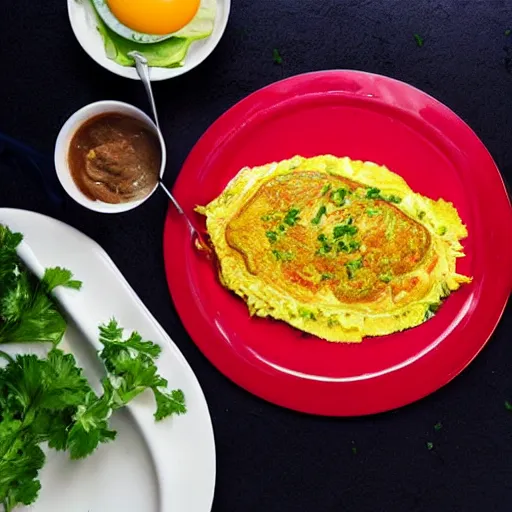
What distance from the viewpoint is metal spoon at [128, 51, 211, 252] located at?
1.70 metres

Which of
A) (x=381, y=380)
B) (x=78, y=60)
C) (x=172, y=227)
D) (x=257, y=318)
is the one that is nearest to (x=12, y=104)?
(x=78, y=60)

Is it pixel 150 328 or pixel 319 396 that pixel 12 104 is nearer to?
pixel 150 328

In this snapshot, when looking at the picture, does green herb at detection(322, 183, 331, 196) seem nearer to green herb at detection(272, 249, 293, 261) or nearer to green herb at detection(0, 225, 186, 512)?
green herb at detection(272, 249, 293, 261)

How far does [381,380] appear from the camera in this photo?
1.79 meters

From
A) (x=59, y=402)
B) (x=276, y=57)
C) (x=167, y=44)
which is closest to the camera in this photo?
(x=59, y=402)

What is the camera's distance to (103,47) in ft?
5.74

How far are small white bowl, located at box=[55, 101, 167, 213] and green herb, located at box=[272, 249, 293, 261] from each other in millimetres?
327

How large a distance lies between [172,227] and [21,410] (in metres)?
0.54

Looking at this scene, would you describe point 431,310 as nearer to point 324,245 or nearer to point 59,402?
point 324,245

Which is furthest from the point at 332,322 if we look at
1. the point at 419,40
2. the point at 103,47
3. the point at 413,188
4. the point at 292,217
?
the point at 103,47

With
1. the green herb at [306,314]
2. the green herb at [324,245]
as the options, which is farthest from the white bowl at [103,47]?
the green herb at [306,314]

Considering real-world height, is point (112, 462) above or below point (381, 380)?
below

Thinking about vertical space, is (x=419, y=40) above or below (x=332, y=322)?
above

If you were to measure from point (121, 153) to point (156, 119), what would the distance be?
0.12 meters
